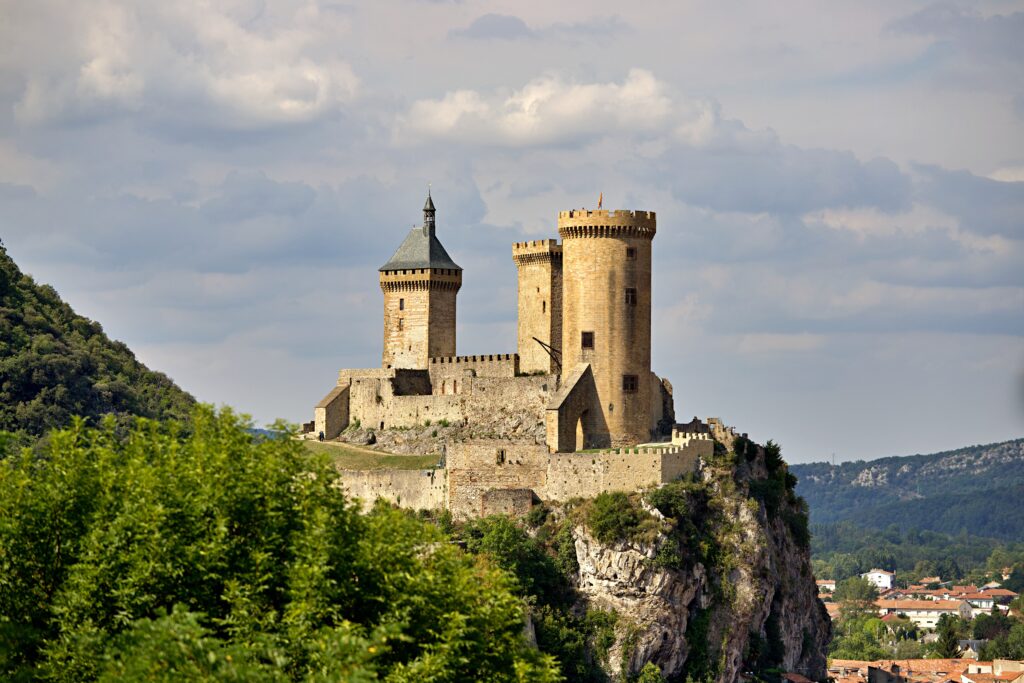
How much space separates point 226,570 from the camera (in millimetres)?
39188

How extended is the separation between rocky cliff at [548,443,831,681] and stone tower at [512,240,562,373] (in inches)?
407

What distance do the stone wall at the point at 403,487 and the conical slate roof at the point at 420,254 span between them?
49.2 ft

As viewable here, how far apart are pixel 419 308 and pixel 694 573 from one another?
2216 cm

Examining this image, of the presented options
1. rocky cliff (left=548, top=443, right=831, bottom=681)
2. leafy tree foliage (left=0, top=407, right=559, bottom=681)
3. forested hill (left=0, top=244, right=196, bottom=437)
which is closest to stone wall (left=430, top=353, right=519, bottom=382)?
rocky cliff (left=548, top=443, right=831, bottom=681)

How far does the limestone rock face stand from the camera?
73125 millimetres

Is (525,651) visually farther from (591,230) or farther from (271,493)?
(591,230)

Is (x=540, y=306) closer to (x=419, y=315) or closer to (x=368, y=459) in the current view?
(x=419, y=315)

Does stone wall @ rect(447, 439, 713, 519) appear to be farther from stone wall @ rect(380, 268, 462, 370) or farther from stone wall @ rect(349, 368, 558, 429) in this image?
stone wall @ rect(380, 268, 462, 370)

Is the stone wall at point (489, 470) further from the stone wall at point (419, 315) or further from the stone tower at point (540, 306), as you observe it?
the stone wall at point (419, 315)

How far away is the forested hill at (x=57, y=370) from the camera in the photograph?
109m

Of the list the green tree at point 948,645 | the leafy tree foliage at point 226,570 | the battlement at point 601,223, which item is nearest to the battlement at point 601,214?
the battlement at point 601,223

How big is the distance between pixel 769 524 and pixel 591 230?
15154 millimetres

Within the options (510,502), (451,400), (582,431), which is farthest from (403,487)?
(451,400)

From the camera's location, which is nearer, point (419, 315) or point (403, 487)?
point (403, 487)
